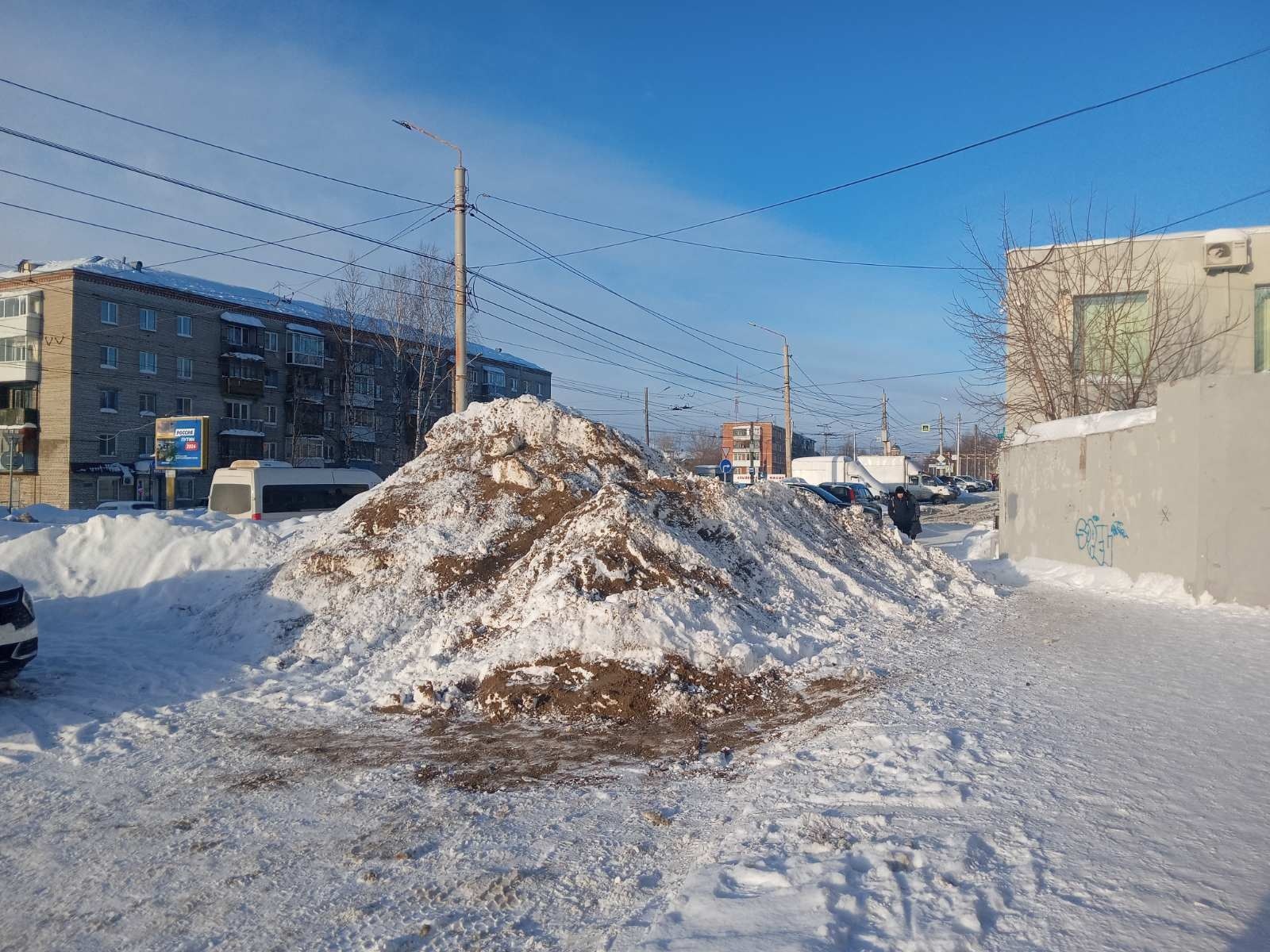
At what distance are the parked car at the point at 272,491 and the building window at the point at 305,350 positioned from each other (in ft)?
121

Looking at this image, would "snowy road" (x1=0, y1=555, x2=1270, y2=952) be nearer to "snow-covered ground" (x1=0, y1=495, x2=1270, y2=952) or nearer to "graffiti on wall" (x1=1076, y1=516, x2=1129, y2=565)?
"snow-covered ground" (x1=0, y1=495, x2=1270, y2=952)

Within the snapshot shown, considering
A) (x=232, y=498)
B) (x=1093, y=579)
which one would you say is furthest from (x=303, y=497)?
(x=1093, y=579)

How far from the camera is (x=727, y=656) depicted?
814cm

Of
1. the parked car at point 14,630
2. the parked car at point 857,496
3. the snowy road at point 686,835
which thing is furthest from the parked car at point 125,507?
the snowy road at point 686,835

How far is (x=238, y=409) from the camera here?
2063 inches

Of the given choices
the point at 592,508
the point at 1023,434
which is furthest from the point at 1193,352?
the point at 592,508

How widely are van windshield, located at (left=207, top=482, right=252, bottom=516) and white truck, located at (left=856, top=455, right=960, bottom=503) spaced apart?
133ft

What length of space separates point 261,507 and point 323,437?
38.0 m

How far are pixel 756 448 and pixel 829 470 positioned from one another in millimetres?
4943

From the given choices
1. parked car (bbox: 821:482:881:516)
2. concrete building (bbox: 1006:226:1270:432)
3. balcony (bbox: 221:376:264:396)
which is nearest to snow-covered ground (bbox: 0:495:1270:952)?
concrete building (bbox: 1006:226:1270:432)

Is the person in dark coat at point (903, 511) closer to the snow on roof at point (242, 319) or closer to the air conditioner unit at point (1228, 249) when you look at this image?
the air conditioner unit at point (1228, 249)

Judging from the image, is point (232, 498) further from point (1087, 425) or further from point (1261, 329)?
point (1261, 329)

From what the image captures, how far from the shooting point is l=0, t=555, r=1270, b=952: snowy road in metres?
3.70

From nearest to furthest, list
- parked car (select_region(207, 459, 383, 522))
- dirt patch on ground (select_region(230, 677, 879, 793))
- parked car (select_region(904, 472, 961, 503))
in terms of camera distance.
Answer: dirt patch on ground (select_region(230, 677, 879, 793))
parked car (select_region(207, 459, 383, 522))
parked car (select_region(904, 472, 961, 503))
